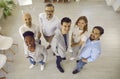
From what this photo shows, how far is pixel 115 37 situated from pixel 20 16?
2.52 metres

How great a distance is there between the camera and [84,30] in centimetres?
283

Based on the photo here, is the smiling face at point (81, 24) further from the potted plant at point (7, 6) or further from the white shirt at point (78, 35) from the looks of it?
the potted plant at point (7, 6)

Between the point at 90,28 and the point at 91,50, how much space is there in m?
1.64

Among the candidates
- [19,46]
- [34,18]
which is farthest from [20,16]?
[19,46]

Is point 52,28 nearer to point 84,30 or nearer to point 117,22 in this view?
point 84,30

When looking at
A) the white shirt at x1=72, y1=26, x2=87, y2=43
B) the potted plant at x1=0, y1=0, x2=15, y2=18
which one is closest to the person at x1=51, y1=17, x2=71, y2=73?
the white shirt at x1=72, y1=26, x2=87, y2=43

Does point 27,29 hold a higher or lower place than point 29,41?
higher

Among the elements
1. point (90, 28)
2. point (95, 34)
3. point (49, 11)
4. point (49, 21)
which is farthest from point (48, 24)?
point (90, 28)

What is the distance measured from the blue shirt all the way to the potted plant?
259cm

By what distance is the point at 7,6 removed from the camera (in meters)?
4.62

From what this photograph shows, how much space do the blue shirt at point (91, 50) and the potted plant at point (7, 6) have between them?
2.59 meters

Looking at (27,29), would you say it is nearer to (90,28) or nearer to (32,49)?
(32,49)

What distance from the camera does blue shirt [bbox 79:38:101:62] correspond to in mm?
2658

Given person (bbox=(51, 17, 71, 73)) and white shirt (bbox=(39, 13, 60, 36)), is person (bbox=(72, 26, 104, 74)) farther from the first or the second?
white shirt (bbox=(39, 13, 60, 36))
